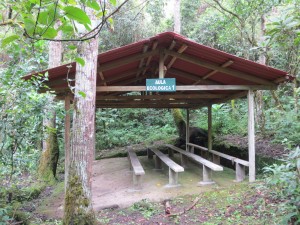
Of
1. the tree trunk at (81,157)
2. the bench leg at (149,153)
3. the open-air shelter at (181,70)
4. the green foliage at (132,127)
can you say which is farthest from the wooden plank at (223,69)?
the green foliage at (132,127)

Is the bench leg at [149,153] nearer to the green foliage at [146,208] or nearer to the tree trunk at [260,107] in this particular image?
the tree trunk at [260,107]

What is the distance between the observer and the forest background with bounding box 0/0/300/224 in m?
2.97

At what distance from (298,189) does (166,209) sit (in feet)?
8.21

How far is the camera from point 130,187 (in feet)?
20.9

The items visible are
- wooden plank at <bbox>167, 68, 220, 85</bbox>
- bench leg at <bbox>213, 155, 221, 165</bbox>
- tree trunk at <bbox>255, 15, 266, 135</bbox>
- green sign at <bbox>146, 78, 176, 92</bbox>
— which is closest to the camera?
green sign at <bbox>146, 78, 176, 92</bbox>

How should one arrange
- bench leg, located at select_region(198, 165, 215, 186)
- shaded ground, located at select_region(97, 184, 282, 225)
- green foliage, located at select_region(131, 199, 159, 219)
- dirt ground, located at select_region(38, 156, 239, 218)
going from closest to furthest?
1. shaded ground, located at select_region(97, 184, 282, 225)
2. green foliage, located at select_region(131, 199, 159, 219)
3. dirt ground, located at select_region(38, 156, 239, 218)
4. bench leg, located at select_region(198, 165, 215, 186)

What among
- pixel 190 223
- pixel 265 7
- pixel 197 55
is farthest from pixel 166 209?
pixel 265 7

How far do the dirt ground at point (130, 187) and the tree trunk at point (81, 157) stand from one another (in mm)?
1325

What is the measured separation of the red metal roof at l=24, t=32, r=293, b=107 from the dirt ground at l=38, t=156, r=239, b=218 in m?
2.36

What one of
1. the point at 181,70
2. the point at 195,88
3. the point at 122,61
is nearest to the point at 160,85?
the point at 195,88

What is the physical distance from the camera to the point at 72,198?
12.6ft

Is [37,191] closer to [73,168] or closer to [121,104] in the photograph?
[73,168]

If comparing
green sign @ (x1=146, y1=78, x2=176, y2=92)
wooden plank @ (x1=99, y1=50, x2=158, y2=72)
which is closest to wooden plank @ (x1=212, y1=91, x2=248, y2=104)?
green sign @ (x1=146, y1=78, x2=176, y2=92)

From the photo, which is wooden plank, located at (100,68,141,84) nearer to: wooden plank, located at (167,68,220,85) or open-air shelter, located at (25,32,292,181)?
open-air shelter, located at (25,32,292,181)
